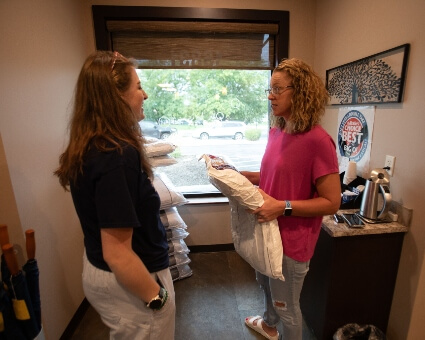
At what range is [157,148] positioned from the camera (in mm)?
2088

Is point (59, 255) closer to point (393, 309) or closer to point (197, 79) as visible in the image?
point (197, 79)

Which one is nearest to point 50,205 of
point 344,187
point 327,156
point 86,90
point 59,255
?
point 59,255

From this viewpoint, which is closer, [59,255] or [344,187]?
[59,255]

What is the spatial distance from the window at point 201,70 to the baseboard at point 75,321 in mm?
1279

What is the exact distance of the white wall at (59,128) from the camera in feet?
3.92

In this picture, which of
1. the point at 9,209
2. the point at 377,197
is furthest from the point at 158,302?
the point at 377,197

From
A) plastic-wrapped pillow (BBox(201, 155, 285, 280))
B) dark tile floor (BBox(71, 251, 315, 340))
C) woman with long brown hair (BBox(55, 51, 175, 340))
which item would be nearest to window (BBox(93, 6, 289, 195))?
Answer: dark tile floor (BBox(71, 251, 315, 340))

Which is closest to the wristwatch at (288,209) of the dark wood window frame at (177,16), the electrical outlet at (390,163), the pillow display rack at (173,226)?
the electrical outlet at (390,163)

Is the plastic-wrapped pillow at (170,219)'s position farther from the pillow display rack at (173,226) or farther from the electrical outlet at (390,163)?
the electrical outlet at (390,163)

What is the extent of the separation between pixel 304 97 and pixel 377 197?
76 centimetres

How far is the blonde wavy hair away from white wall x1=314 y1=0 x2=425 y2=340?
0.53 metres

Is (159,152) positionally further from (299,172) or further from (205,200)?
(299,172)

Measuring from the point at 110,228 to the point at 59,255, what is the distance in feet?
3.79

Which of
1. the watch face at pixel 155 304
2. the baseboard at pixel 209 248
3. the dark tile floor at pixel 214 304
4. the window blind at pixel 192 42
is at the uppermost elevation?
the window blind at pixel 192 42
